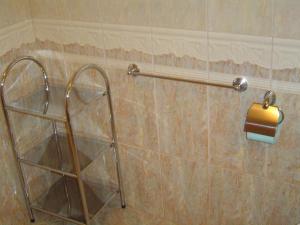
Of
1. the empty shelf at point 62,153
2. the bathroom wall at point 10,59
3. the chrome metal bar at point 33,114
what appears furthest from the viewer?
the empty shelf at point 62,153

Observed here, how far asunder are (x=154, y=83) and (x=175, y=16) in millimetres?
316

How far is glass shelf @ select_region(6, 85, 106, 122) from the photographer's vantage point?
1790 mm

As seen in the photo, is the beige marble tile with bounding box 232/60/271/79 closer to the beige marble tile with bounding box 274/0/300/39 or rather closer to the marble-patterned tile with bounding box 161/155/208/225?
the beige marble tile with bounding box 274/0/300/39

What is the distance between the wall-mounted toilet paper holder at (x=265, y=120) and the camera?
1392mm

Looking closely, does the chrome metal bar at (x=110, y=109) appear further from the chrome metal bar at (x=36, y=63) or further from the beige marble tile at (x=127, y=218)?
the chrome metal bar at (x=36, y=63)

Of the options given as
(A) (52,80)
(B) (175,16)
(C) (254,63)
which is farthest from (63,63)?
(C) (254,63)

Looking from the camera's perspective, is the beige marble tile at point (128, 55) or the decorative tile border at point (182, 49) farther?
the beige marble tile at point (128, 55)

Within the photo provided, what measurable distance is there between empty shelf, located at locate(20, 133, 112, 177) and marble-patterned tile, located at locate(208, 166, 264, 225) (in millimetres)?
535

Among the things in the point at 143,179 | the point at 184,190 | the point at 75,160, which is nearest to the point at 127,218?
the point at 143,179

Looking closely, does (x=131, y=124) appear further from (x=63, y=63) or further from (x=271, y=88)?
(x=271, y=88)

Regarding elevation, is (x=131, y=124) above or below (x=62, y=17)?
below

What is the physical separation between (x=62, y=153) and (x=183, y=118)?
67cm

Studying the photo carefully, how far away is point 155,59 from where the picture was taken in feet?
5.44

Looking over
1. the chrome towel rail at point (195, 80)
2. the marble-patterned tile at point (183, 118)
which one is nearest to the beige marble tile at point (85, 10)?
the chrome towel rail at point (195, 80)
